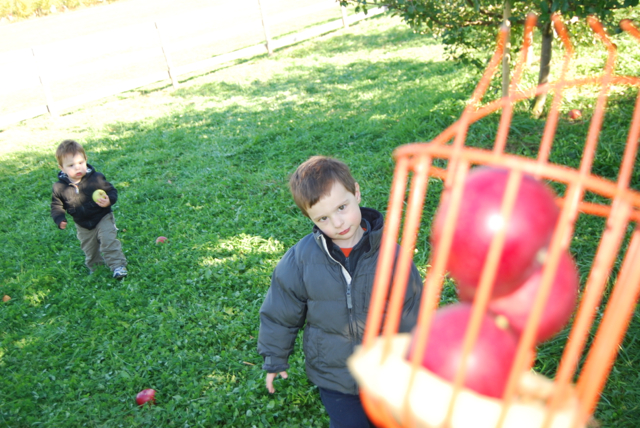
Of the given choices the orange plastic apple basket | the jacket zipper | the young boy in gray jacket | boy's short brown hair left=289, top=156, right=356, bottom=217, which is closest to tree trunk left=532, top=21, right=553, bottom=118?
boy's short brown hair left=289, top=156, right=356, bottom=217

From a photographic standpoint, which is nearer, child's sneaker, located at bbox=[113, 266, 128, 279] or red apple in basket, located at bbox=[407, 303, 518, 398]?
red apple in basket, located at bbox=[407, 303, 518, 398]

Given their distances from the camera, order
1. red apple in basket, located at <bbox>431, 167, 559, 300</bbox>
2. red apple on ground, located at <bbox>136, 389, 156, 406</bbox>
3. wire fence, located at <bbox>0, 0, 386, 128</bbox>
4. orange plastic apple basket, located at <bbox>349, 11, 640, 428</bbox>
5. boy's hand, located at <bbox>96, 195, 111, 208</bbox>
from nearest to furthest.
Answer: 1. orange plastic apple basket, located at <bbox>349, 11, 640, 428</bbox>
2. red apple in basket, located at <bbox>431, 167, 559, 300</bbox>
3. red apple on ground, located at <bbox>136, 389, 156, 406</bbox>
4. boy's hand, located at <bbox>96, 195, 111, 208</bbox>
5. wire fence, located at <bbox>0, 0, 386, 128</bbox>

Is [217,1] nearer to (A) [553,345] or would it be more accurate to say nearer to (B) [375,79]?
(B) [375,79]

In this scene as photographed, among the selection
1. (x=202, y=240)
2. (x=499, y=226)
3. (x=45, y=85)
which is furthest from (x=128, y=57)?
(x=499, y=226)

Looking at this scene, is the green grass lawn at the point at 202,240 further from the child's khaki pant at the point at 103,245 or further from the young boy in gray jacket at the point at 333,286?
the young boy in gray jacket at the point at 333,286

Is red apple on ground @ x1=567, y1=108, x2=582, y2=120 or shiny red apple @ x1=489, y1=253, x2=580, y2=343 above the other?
shiny red apple @ x1=489, y1=253, x2=580, y2=343

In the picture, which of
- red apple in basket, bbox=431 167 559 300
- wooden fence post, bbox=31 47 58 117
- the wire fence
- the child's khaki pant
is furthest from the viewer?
the wire fence

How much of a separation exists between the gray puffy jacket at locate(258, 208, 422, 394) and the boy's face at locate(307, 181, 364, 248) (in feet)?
0.21

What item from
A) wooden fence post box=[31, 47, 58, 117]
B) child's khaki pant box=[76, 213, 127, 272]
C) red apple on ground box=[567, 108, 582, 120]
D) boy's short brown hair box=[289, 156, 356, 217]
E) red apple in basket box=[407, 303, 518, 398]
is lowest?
child's khaki pant box=[76, 213, 127, 272]

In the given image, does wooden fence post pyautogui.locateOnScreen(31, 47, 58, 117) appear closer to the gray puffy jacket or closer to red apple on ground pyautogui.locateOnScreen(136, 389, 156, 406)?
red apple on ground pyautogui.locateOnScreen(136, 389, 156, 406)

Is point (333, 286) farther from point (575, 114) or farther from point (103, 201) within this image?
point (575, 114)

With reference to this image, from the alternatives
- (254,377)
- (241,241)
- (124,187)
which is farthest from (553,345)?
(124,187)

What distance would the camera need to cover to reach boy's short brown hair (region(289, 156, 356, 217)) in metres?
2.14

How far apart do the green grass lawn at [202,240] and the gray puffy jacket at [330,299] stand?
0.63m
